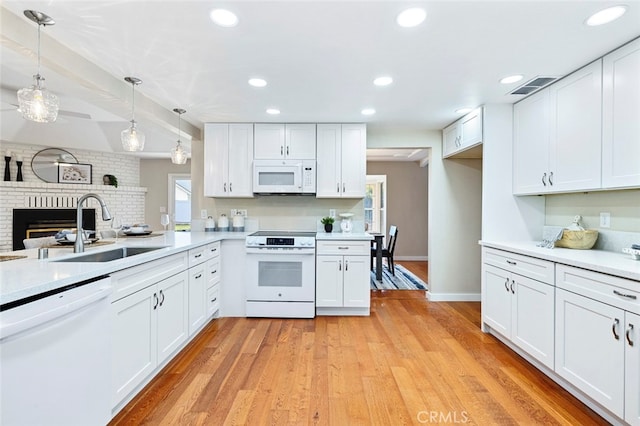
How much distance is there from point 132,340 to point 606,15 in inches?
129

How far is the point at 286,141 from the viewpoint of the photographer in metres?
3.72

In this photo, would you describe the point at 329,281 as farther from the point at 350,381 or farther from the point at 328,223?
the point at 350,381

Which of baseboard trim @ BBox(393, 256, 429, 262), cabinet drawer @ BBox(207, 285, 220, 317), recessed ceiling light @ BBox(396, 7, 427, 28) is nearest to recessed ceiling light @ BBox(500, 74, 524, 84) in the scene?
recessed ceiling light @ BBox(396, 7, 427, 28)

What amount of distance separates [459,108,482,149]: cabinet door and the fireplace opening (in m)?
6.43

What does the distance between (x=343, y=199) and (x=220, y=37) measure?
2.54 metres

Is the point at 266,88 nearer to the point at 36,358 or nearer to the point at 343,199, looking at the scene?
the point at 343,199

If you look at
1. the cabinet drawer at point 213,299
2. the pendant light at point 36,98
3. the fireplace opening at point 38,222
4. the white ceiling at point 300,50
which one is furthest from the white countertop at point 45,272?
the fireplace opening at point 38,222

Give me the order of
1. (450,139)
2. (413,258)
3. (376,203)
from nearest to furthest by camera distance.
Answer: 1. (450,139)
2. (413,258)
3. (376,203)

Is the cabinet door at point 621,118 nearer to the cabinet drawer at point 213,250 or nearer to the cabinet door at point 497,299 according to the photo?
the cabinet door at point 497,299

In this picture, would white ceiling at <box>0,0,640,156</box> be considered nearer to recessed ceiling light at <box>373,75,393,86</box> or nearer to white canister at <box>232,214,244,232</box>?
recessed ceiling light at <box>373,75,393,86</box>

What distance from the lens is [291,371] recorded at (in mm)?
2250

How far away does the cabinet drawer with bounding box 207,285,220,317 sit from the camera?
3.06m

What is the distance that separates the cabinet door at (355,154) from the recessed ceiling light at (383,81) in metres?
1.15

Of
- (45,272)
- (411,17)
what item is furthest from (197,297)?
(411,17)
